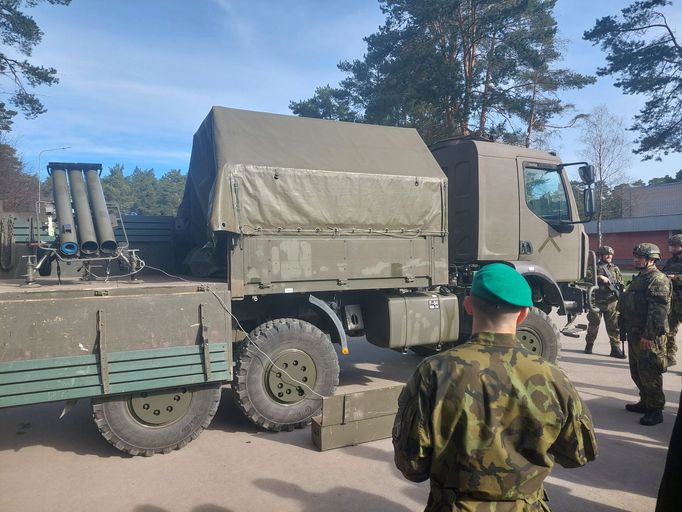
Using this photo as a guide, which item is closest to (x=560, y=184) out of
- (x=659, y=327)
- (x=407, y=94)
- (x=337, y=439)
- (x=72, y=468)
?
(x=659, y=327)

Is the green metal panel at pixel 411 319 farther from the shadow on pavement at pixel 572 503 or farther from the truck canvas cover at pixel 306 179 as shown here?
the shadow on pavement at pixel 572 503

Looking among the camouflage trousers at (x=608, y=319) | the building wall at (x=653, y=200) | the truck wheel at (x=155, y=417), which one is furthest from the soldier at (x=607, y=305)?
the building wall at (x=653, y=200)

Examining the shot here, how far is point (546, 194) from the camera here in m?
6.36

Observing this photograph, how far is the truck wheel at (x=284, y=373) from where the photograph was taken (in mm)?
4453

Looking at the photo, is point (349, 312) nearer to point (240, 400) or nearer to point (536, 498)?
point (240, 400)

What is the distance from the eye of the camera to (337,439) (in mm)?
4227

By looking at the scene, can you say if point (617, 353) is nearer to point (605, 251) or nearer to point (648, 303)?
point (605, 251)

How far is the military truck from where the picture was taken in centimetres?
372

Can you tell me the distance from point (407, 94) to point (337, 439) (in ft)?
50.9

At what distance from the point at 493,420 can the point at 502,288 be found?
0.43 m

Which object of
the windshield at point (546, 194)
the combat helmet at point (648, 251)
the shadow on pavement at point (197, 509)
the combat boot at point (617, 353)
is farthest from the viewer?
the combat boot at point (617, 353)

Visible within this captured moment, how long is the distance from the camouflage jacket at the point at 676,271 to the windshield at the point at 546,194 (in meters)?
1.42

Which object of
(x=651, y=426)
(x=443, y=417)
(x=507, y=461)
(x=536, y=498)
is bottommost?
(x=651, y=426)

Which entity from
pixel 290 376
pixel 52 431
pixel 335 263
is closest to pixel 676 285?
pixel 335 263
